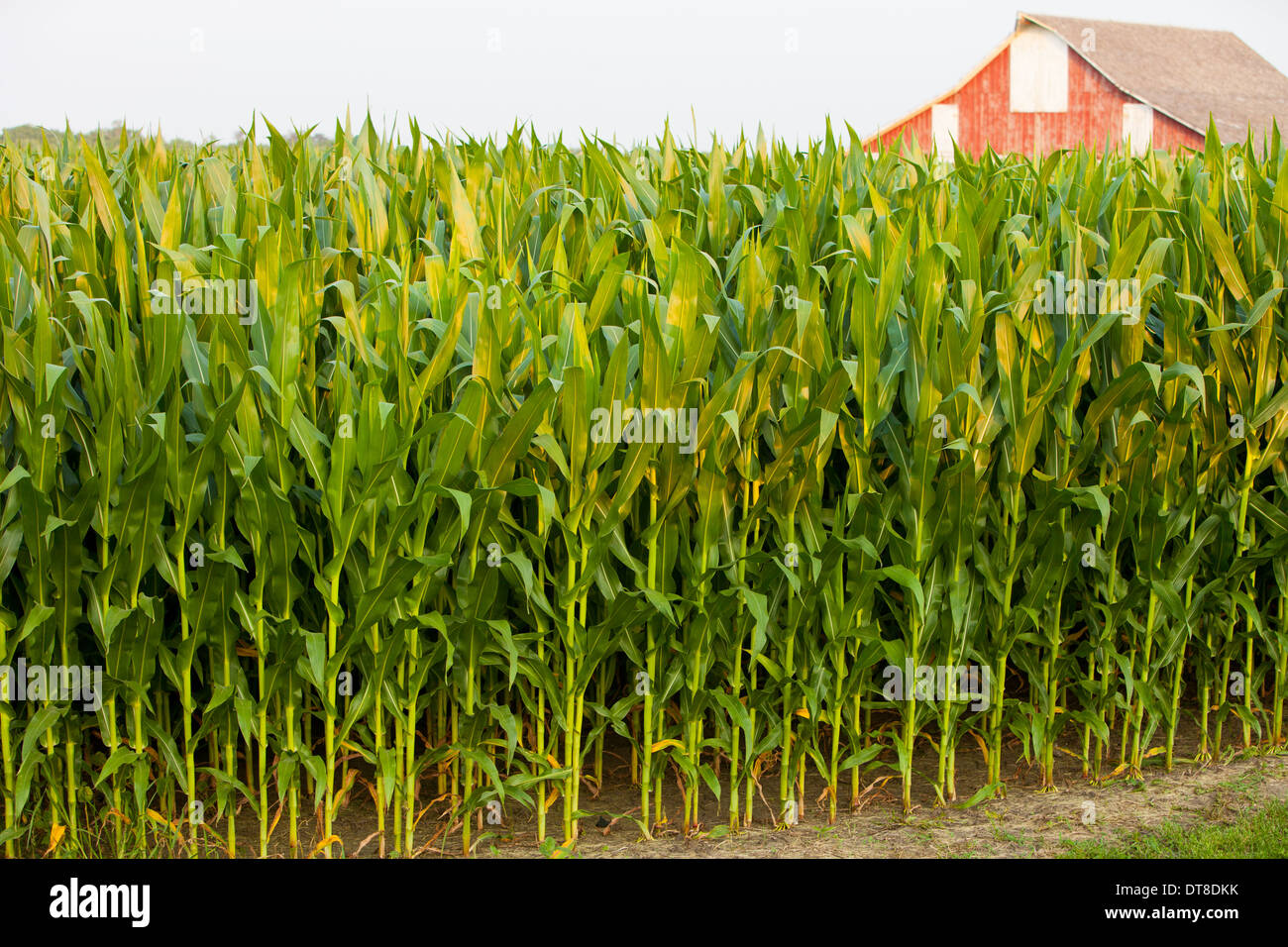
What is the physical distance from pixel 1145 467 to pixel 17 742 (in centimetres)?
374

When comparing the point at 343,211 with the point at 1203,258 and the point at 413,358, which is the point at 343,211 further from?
the point at 1203,258

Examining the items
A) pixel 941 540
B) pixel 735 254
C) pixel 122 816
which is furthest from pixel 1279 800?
pixel 122 816

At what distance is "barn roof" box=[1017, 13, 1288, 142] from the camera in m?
52.7

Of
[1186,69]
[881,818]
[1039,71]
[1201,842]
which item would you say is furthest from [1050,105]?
[881,818]

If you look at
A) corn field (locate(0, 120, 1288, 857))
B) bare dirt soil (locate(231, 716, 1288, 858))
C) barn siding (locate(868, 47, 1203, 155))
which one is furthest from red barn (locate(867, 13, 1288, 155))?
bare dirt soil (locate(231, 716, 1288, 858))

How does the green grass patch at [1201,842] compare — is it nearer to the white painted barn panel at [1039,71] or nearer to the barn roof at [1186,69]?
the barn roof at [1186,69]

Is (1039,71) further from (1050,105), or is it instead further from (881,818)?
(881,818)

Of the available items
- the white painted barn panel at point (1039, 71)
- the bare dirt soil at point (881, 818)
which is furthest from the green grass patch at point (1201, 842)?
the white painted barn panel at point (1039, 71)

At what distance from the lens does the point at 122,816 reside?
134 inches

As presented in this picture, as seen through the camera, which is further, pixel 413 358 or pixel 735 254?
pixel 735 254

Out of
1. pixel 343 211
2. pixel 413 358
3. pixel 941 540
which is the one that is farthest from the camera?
pixel 343 211

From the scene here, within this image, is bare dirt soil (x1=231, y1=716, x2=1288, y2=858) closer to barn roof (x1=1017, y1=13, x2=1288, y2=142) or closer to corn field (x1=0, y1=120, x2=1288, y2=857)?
corn field (x1=0, y1=120, x2=1288, y2=857)

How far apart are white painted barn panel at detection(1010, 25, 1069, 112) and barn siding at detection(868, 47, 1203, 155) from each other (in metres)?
0.26

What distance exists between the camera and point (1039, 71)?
5019 cm
